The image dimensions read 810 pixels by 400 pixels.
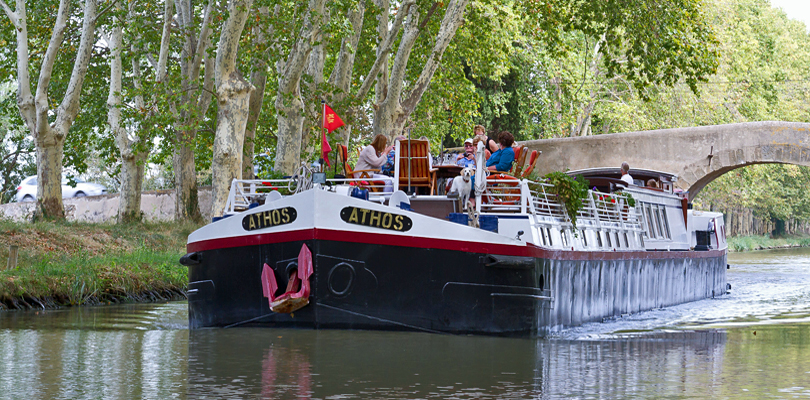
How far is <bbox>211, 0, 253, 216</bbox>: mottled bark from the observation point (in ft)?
61.7

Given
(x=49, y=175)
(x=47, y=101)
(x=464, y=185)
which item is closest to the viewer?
(x=464, y=185)

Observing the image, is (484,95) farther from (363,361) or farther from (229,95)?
(363,361)

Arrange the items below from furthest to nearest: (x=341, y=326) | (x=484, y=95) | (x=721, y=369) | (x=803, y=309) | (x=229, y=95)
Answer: (x=484, y=95) < (x=229, y=95) < (x=803, y=309) < (x=341, y=326) < (x=721, y=369)

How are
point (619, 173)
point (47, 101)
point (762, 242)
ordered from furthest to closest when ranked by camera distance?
point (762, 242) < point (47, 101) < point (619, 173)

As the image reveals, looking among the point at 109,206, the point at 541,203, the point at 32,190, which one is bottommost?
the point at 541,203

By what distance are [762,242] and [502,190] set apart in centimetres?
5260

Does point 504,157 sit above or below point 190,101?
below

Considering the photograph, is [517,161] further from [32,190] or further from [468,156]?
[32,190]

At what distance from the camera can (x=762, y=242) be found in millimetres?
61625

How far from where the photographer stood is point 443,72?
107 feet

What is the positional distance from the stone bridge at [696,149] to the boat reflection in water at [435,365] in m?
18.5

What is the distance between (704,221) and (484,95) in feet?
56.3

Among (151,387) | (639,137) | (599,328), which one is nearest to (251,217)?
(151,387)

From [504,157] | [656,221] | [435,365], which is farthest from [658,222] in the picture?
[435,365]
